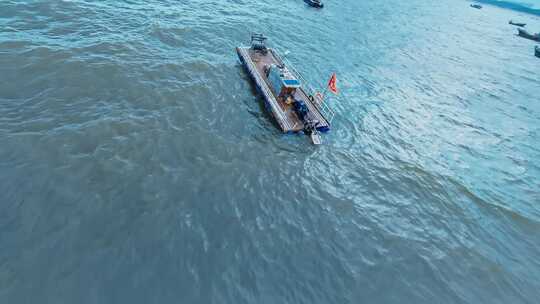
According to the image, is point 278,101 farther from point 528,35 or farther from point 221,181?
point 528,35

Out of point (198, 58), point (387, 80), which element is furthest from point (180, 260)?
point (387, 80)

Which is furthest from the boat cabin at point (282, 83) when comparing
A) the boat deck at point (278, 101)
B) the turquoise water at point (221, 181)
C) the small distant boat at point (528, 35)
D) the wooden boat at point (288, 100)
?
the small distant boat at point (528, 35)

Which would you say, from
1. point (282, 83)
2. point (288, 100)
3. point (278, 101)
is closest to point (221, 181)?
point (278, 101)

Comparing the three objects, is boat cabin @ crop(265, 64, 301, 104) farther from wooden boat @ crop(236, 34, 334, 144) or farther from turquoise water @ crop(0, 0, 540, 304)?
turquoise water @ crop(0, 0, 540, 304)

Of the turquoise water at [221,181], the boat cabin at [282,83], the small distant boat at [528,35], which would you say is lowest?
the turquoise water at [221,181]

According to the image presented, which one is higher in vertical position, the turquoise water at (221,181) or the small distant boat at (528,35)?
the small distant boat at (528,35)

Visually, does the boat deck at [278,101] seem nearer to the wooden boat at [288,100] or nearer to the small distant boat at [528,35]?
the wooden boat at [288,100]

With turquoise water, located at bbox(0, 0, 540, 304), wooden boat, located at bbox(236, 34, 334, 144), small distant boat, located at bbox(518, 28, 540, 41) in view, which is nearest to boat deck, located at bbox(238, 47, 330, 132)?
wooden boat, located at bbox(236, 34, 334, 144)
